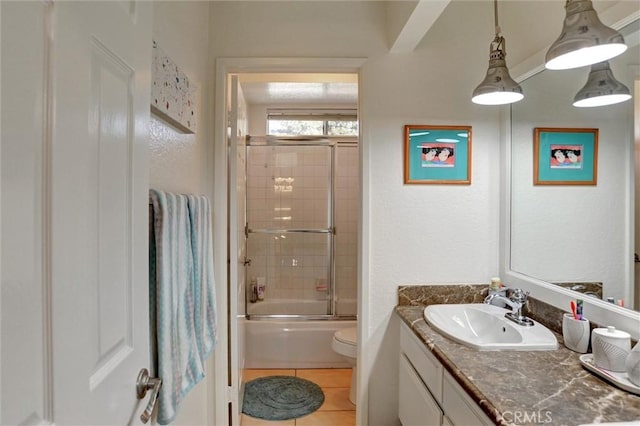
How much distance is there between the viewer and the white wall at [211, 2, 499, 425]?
191 centimetres

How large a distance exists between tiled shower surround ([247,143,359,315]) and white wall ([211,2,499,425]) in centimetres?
155

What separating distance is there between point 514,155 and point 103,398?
2.07 meters

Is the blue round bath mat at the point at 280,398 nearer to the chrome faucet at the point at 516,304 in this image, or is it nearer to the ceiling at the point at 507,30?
the chrome faucet at the point at 516,304

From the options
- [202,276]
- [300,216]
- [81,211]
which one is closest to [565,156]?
[202,276]

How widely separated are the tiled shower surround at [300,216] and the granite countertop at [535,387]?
2.18 meters

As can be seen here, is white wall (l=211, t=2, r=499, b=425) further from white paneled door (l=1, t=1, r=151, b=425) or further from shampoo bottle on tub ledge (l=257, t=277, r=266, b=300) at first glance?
shampoo bottle on tub ledge (l=257, t=277, r=266, b=300)

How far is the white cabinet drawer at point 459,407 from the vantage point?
1.03 m

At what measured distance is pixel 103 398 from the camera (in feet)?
2.10

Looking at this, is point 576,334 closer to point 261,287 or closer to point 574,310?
point 574,310

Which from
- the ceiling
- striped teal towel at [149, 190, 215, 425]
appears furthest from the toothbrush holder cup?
striped teal towel at [149, 190, 215, 425]

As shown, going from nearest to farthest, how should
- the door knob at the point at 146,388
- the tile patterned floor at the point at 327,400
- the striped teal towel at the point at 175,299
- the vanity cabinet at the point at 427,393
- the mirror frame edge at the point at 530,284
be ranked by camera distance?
the door knob at the point at 146,388 < the striped teal towel at the point at 175,299 < the vanity cabinet at the point at 427,393 < the mirror frame edge at the point at 530,284 < the tile patterned floor at the point at 327,400

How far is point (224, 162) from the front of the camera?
1.91 metres

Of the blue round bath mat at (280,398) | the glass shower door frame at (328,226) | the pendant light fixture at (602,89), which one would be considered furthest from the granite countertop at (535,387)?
the glass shower door frame at (328,226)

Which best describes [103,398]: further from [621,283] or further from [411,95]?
[411,95]
